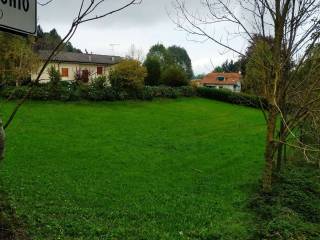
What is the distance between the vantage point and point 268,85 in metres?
8.80

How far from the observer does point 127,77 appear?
108 feet

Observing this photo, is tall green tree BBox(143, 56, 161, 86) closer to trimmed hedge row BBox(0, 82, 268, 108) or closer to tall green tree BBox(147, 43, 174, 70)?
trimmed hedge row BBox(0, 82, 268, 108)

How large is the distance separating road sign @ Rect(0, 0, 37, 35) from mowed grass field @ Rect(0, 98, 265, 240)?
11.7ft

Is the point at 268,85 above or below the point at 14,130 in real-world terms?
above

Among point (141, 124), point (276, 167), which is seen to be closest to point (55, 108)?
point (141, 124)

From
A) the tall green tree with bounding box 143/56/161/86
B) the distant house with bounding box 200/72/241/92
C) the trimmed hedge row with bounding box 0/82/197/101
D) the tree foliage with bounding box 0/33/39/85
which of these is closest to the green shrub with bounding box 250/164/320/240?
the tree foliage with bounding box 0/33/39/85

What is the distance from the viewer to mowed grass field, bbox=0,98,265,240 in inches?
261

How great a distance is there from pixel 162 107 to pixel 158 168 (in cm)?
2009

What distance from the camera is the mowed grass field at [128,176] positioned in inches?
261

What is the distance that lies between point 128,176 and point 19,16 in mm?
8983

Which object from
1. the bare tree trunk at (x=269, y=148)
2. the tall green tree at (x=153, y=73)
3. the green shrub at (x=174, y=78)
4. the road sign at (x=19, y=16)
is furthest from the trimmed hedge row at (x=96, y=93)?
the road sign at (x=19, y=16)

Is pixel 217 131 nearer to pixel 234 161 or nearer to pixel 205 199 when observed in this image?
pixel 234 161

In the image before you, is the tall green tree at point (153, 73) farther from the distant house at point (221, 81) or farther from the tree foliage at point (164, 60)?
the distant house at point (221, 81)

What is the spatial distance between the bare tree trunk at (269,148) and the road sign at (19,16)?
717cm
